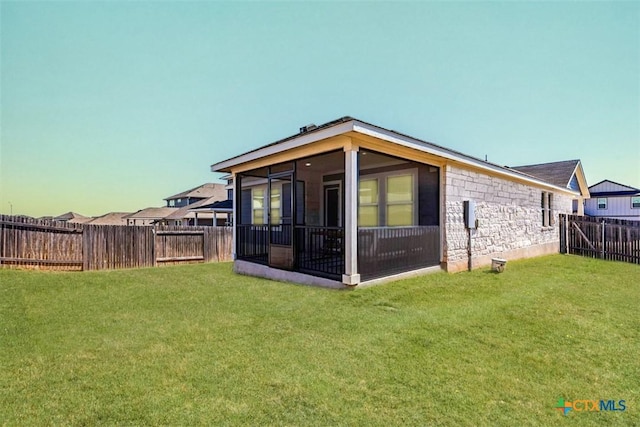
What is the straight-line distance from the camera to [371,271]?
6.08m

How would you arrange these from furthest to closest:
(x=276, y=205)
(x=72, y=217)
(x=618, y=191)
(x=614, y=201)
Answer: (x=72, y=217), (x=614, y=201), (x=618, y=191), (x=276, y=205)

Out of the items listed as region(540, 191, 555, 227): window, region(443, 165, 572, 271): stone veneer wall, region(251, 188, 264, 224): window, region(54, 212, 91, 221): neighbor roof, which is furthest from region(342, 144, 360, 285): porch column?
region(54, 212, 91, 221): neighbor roof

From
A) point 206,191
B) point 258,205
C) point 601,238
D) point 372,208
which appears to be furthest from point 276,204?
point 206,191

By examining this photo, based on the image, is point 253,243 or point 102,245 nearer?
point 253,243

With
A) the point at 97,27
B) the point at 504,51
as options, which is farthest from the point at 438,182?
the point at 97,27

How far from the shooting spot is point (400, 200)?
27.5ft

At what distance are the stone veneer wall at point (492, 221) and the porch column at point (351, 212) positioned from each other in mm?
3192

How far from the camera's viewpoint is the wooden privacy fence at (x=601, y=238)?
10.3m

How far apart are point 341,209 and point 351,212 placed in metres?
1.69

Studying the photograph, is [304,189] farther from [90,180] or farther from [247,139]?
[90,180]

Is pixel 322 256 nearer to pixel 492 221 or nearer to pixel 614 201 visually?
pixel 492 221

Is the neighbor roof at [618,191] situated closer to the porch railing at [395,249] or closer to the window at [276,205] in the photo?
the porch railing at [395,249]

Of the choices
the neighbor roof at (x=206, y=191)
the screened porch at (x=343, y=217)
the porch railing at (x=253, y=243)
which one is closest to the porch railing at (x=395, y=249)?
the screened porch at (x=343, y=217)

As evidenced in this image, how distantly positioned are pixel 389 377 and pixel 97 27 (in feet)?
34.1
